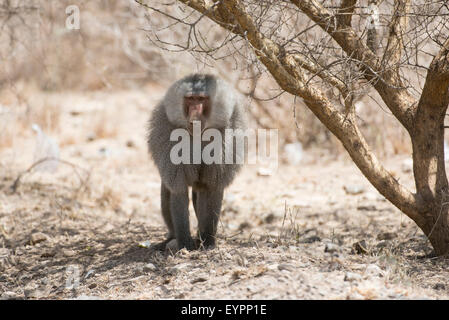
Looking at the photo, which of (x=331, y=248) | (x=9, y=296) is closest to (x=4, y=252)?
(x=9, y=296)

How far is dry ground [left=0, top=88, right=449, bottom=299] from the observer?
336 centimetres

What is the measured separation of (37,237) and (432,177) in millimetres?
3234

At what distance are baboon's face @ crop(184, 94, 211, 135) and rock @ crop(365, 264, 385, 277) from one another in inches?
56.6

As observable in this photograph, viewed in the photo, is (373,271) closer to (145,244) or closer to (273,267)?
(273,267)

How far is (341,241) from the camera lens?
183 inches

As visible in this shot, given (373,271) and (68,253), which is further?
(68,253)

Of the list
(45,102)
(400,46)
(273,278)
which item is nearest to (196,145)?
(273,278)

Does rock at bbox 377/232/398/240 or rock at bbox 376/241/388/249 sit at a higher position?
rock at bbox 377/232/398/240

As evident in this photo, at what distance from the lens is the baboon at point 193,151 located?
3.90m

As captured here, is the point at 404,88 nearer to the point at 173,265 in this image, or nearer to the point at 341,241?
the point at 341,241

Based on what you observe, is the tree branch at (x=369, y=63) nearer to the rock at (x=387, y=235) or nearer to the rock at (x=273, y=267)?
the rock at (x=387, y=235)

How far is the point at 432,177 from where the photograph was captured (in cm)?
390

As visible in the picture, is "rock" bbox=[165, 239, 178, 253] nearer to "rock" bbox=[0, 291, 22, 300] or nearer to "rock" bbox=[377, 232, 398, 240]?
"rock" bbox=[0, 291, 22, 300]

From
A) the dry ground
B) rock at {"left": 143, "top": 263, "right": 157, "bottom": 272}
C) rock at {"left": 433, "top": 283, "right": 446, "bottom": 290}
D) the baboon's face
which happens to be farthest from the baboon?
rock at {"left": 433, "top": 283, "right": 446, "bottom": 290}
